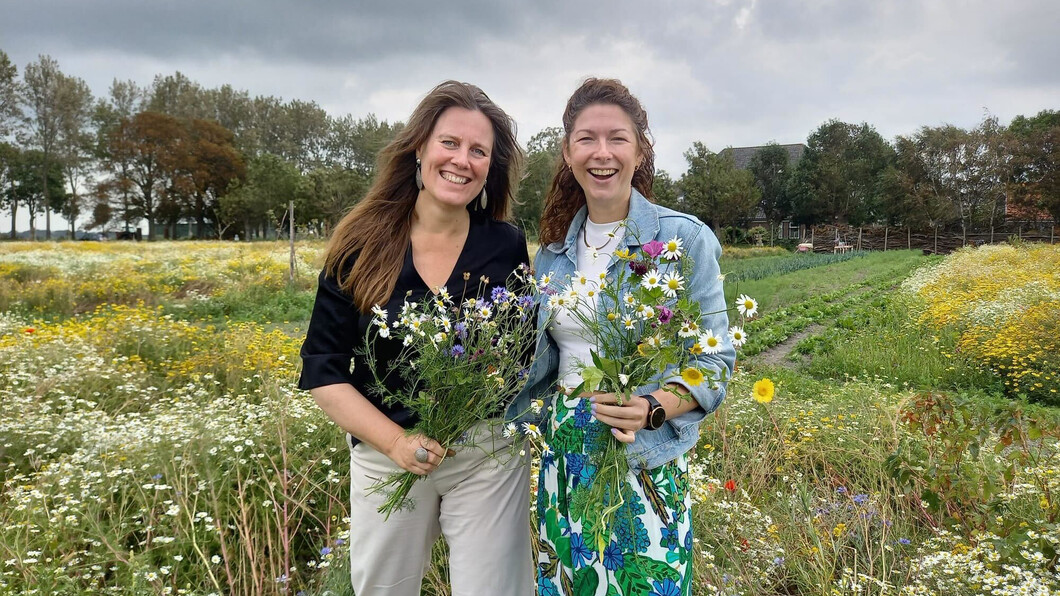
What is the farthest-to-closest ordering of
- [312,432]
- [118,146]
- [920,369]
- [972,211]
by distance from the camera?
[118,146]
[972,211]
[920,369]
[312,432]

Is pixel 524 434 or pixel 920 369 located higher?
pixel 524 434

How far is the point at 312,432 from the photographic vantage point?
3.23 m

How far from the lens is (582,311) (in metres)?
1.68

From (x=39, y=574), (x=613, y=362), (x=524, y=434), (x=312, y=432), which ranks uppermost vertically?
→ (x=613, y=362)

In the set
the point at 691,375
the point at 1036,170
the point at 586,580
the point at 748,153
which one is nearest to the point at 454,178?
the point at 691,375

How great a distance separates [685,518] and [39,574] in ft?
7.72

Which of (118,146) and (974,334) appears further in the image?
(118,146)

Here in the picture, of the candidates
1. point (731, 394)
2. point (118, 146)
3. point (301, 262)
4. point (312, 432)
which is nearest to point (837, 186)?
point (301, 262)

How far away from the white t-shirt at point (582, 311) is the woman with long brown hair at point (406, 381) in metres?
0.24

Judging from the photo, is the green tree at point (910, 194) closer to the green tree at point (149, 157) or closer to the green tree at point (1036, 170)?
the green tree at point (1036, 170)

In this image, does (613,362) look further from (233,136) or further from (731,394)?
(233,136)

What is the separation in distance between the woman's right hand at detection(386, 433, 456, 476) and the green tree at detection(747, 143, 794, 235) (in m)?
42.7

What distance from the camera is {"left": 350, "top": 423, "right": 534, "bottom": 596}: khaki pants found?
1681 mm

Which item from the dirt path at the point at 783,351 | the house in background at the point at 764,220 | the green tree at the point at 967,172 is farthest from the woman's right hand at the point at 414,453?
the house in background at the point at 764,220
